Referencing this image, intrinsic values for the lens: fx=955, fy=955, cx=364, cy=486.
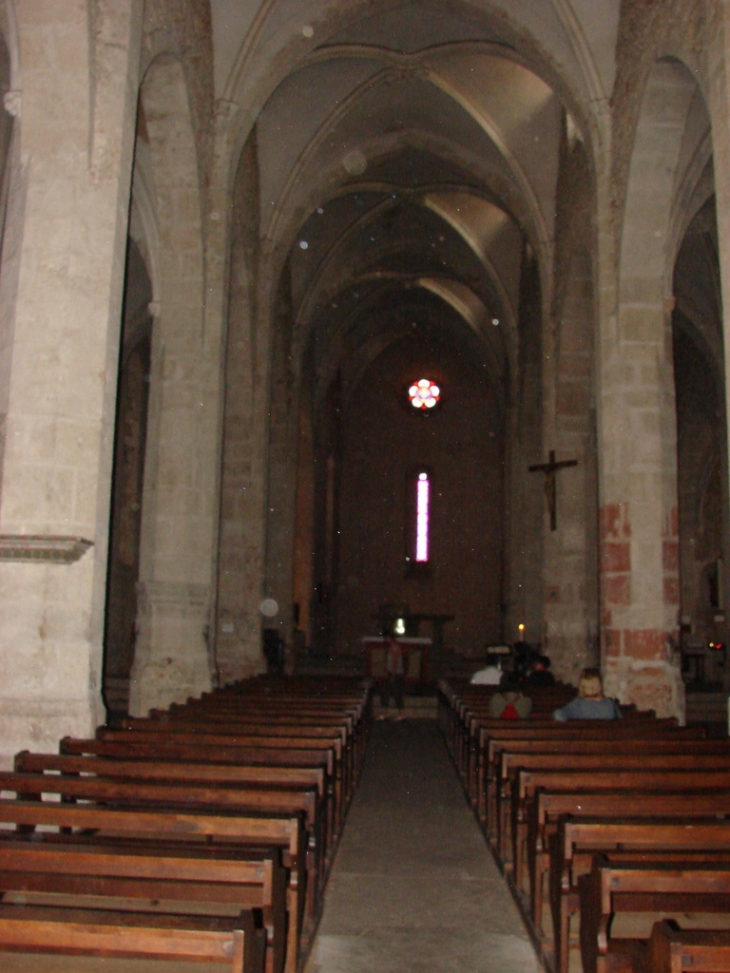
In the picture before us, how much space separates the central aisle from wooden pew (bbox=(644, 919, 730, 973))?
6.38ft

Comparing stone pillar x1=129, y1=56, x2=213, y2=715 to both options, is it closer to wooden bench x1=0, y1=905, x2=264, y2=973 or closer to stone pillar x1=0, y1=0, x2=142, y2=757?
stone pillar x1=0, y1=0, x2=142, y2=757

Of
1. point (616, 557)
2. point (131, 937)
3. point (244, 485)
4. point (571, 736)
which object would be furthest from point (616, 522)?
point (131, 937)

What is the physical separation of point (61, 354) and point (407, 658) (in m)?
12.5

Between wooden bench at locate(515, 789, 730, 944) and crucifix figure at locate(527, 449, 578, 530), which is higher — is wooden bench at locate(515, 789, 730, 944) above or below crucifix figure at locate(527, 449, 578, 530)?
below

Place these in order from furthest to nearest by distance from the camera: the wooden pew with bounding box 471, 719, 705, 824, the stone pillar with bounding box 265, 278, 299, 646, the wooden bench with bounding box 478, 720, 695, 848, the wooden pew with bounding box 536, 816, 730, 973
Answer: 1. the stone pillar with bounding box 265, 278, 299, 646
2. the wooden pew with bounding box 471, 719, 705, 824
3. the wooden bench with bounding box 478, 720, 695, 848
4. the wooden pew with bounding box 536, 816, 730, 973

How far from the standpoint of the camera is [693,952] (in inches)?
91.5

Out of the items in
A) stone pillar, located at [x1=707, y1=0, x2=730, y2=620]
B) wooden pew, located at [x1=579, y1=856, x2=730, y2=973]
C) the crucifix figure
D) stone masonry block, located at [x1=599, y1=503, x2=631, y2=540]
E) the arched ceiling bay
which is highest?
the arched ceiling bay

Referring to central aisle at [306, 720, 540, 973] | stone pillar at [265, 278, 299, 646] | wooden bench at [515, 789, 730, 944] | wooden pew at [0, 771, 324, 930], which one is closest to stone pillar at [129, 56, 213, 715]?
central aisle at [306, 720, 540, 973]

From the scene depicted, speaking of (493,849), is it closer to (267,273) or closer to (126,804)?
(126,804)

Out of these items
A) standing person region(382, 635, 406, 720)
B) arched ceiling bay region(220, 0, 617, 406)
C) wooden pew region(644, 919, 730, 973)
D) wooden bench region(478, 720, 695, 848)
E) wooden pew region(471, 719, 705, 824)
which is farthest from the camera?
standing person region(382, 635, 406, 720)

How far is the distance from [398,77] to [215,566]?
8.65 meters

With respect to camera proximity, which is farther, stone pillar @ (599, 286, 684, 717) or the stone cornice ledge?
stone pillar @ (599, 286, 684, 717)

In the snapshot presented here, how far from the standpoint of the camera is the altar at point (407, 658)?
58.6ft

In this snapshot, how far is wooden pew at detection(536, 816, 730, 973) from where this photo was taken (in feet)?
11.4
